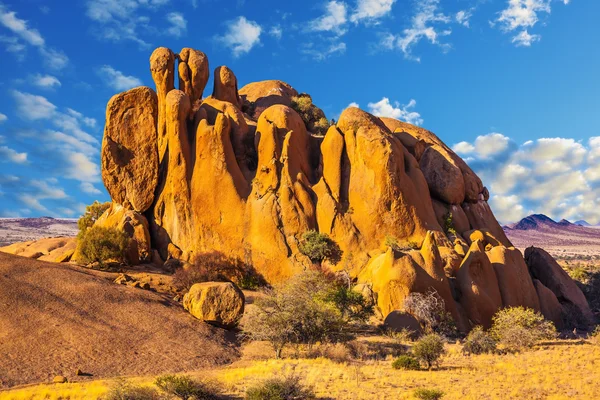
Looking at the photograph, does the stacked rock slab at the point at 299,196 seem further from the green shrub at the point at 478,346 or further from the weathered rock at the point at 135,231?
the green shrub at the point at 478,346

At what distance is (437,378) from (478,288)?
13.9 m

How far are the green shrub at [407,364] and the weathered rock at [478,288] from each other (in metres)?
11.8

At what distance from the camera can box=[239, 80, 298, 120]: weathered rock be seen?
54.5 metres

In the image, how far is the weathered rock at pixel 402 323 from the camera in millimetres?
26094

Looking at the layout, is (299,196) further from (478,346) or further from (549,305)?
(549,305)

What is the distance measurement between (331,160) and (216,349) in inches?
767

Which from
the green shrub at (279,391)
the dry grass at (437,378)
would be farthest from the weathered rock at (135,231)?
the green shrub at (279,391)

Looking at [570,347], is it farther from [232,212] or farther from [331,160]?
[232,212]

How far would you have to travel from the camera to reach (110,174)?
4000cm

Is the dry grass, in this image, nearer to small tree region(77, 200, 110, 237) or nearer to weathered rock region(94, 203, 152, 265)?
weathered rock region(94, 203, 152, 265)

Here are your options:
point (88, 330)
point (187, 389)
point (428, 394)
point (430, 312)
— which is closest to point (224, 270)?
point (88, 330)

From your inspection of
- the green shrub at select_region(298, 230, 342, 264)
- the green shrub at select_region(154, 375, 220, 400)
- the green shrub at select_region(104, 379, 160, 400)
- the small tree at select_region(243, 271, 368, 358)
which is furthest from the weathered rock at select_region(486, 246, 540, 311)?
the green shrub at select_region(104, 379, 160, 400)

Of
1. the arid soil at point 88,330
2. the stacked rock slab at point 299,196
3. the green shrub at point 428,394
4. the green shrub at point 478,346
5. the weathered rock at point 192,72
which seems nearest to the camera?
the green shrub at point 428,394

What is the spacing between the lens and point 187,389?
47.6 feet
